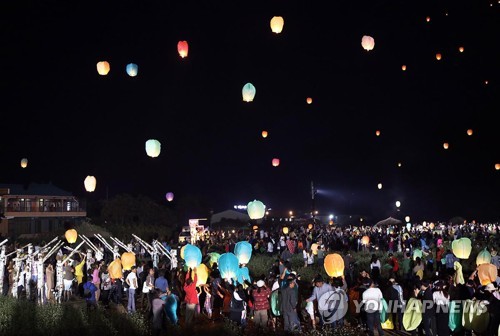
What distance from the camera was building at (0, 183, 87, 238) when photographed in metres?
50.8

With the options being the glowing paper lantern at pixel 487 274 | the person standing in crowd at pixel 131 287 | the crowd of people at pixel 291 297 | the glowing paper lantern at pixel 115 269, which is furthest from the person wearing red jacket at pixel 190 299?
the glowing paper lantern at pixel 487 274

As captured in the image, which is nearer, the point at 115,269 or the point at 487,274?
the point at 487,274

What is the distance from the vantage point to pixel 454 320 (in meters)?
10.1

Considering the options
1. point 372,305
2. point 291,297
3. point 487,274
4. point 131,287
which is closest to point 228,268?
point 291,297

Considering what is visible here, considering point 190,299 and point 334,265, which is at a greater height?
point 334,265

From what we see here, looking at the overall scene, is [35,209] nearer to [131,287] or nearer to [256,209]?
[256,209]

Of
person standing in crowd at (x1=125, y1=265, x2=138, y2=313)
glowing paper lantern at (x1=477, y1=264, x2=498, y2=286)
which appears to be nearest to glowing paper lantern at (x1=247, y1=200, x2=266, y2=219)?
person standing in crowd at (x1=125, y1=265, x2=138, y2=313)

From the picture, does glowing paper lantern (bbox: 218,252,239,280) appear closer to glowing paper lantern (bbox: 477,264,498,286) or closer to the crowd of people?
the crowd of people

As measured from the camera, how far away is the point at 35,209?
53531 mm

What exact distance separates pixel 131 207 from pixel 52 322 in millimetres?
48777

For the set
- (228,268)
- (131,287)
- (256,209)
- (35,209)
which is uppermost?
(35,209)

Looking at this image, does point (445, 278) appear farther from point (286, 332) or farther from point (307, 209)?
point (307, 209)

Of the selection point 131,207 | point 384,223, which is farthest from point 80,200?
point 384,223

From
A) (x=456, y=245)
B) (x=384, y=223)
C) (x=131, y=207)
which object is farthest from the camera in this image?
(x=131, y=207)
